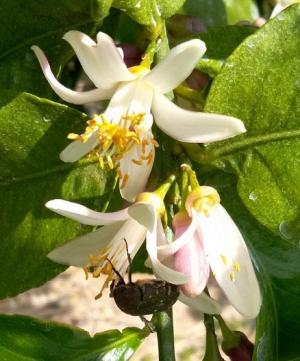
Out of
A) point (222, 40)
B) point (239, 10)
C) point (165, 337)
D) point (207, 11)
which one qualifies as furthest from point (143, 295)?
point (239, 10)

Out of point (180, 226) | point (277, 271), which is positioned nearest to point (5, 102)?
point (180, 226)

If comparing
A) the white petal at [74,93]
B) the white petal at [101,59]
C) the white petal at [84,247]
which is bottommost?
the white petal at [84,247]

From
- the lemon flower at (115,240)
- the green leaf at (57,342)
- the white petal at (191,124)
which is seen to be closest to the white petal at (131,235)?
the lemon flower at (115,240)

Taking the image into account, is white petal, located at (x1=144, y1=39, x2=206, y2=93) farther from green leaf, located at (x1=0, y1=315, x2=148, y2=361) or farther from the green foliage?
green leaf, located at (x1=0, y1=315, x2=148, y2=361)

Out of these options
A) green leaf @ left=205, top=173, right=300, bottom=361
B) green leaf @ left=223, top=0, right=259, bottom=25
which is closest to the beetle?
green leaf @ left=205, top=173, right=300, bottom=361

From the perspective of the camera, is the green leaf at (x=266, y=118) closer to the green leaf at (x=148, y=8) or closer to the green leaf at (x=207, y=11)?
the green leaf at (x=148, y=8)

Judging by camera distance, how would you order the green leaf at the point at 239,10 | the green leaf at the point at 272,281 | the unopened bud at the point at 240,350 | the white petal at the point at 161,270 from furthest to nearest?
the green leaf at the point at 239,10
the unopened bud at the point at 240,350
the green leaf at the point at 272,281
the white petal at the point at 161,270
